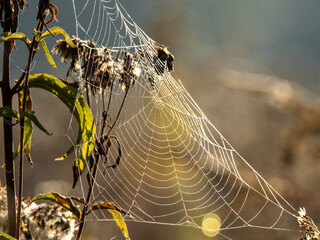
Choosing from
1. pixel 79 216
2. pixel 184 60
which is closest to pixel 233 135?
pixel 184 60

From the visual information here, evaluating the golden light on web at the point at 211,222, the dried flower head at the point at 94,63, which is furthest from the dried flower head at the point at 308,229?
the golden light on web at the point at 211,222

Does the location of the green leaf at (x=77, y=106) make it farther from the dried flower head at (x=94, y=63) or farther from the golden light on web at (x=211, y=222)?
the golden light on web at (x=211, y=222)

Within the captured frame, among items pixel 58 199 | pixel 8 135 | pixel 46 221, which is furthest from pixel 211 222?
pixel 8 135

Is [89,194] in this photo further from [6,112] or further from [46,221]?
[6,112]

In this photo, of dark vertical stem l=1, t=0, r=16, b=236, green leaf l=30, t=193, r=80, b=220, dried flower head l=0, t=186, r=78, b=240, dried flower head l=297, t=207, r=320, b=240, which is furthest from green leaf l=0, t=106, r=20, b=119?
dried flower head l=297, t=207, r=320, b=240

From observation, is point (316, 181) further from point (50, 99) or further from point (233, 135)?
point (50, 99)

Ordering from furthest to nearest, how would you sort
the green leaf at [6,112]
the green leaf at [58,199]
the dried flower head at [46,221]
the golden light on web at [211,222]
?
1. the golden light on web at [211,222]
2. the dried flower head at [46,221]
3. the green leaf at [58,199]
4. the green leaf at [6,112]

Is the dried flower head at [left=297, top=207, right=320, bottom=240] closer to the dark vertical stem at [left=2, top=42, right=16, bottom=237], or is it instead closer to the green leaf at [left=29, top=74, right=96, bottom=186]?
the green leaf at [left=29, top=74, right=96, bottom=186]

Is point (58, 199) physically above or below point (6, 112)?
below
